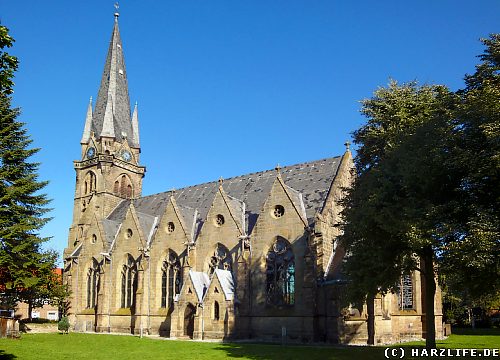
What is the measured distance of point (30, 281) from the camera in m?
36.1

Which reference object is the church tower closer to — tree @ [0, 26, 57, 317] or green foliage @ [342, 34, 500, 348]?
tree @ [0, 26, 57, 317]

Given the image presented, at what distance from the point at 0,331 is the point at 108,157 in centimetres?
2889

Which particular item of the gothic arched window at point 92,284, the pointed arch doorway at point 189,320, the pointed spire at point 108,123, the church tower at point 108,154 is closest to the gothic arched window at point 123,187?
the church tower at point 108,154

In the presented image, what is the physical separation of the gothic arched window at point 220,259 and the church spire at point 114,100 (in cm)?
2575

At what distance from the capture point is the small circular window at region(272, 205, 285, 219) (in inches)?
1532

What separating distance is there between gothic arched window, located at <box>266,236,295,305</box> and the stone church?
0.25 feet

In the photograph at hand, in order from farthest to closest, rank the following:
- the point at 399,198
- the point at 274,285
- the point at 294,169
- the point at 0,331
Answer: the point at 294,169 < the point at 274,285 < the point at 0,331 < the point at 399,198

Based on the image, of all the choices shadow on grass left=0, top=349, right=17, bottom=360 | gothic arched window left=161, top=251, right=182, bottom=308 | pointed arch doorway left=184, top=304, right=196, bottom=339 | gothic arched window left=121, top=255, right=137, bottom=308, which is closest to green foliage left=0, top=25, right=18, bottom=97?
shadow on grass left=0, top=349, right=17, bottom=360

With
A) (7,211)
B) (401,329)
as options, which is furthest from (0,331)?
(401,329)

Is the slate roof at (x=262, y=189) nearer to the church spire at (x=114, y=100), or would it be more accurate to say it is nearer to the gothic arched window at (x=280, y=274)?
the gothic arched window at (x=280, y=274)

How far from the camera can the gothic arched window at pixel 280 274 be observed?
38.1 meters

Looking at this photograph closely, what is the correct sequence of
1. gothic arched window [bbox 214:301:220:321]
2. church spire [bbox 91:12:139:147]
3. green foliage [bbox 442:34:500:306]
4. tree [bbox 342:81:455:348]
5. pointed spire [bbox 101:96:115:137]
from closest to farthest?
green foliage [bbox 442:34:500:306], tree [bbox 342:81:455:348], gothic arched window [bbox 214:301:220:321], pointed spire [bbox 101:96:115:137], church spire [bbox 91:12:139:147]

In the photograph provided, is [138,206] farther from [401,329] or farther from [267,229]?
[401,329]

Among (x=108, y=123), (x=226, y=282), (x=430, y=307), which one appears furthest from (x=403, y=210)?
(x=108, y=123)
